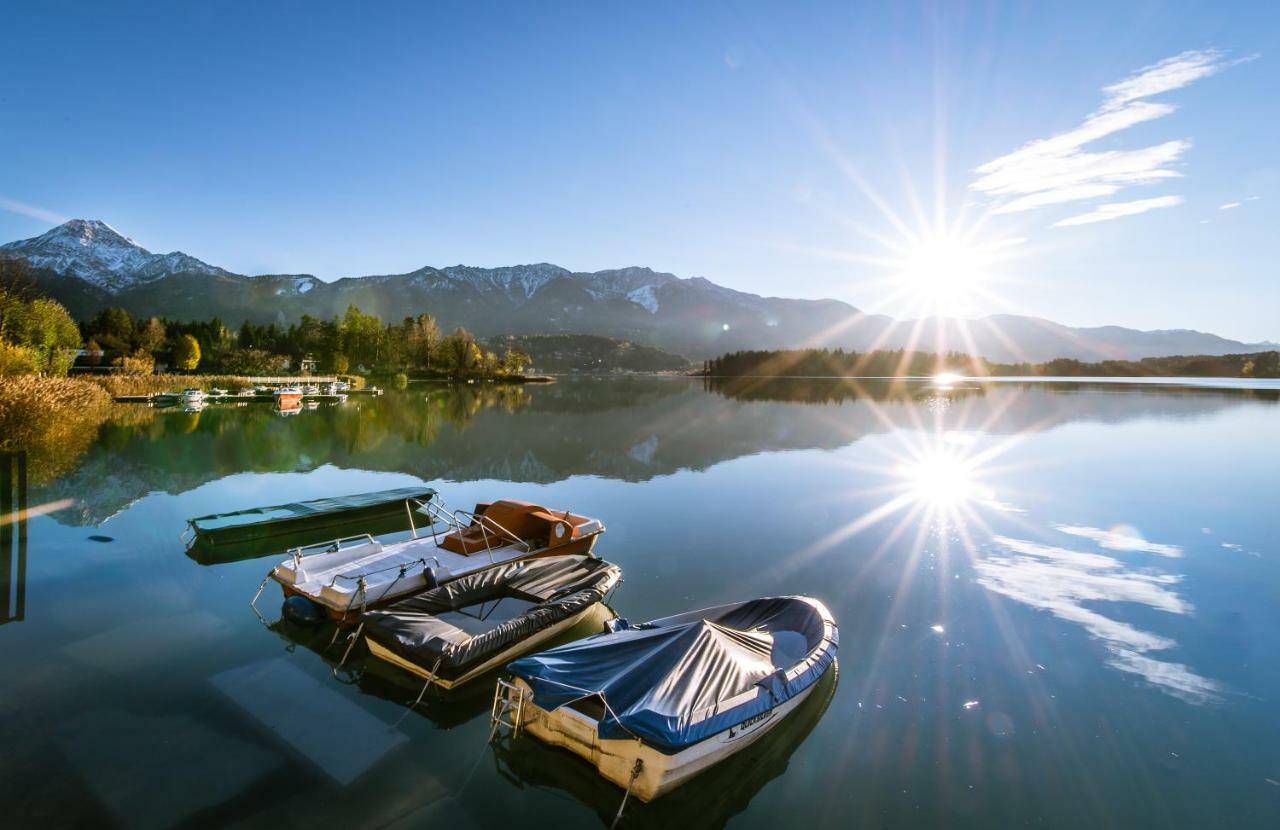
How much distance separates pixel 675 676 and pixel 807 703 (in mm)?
3347

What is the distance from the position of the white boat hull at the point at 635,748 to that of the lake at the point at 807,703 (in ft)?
1.03

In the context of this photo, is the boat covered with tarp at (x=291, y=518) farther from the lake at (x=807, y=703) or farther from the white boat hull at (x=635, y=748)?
the white boat hull at (x=635, y=748)

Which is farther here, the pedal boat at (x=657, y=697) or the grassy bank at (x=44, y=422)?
the grassy bank at (x=44, y=422)

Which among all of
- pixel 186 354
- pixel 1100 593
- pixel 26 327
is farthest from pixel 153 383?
pixel 1100 593

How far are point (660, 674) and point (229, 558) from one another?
15.2 meters

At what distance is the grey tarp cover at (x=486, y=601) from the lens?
1086 cm

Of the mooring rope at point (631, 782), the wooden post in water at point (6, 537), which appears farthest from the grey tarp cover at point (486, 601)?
the wooden post in water at point (6, 537)

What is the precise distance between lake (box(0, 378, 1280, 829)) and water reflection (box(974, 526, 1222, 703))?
0.09 m

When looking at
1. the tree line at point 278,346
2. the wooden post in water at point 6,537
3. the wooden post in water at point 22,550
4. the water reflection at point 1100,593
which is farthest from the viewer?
the tree line at point 278,346

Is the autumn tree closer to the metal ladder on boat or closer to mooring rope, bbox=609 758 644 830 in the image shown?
the metal ladder on boat

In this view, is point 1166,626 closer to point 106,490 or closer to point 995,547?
point 995,547

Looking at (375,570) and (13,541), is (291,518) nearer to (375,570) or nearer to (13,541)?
(13,541)

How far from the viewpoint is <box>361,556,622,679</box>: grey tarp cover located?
10.9 metres

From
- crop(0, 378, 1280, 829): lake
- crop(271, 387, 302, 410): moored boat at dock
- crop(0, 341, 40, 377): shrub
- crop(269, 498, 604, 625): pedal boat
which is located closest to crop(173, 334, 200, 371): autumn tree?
crop(271, 387, 302, 410): moored boat at dock
